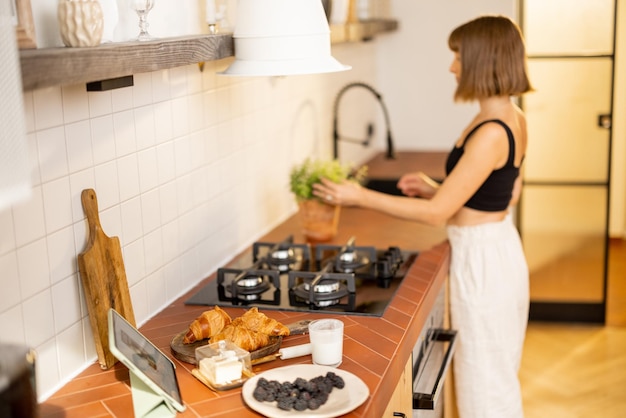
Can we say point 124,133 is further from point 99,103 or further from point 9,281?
point 9,281

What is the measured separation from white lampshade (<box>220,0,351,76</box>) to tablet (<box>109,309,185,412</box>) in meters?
0.70

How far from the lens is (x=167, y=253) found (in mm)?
2387

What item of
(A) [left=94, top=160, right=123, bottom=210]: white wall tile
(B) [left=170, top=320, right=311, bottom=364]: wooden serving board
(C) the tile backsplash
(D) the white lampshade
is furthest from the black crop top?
(A) [left=94, top=160, right=123, bottom=210]: white wall tile

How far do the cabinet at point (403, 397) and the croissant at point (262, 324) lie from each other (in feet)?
1.02

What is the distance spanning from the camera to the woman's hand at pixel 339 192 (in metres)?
2.86

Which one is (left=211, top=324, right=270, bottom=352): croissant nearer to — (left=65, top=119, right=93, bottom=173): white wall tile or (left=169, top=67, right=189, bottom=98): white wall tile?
(left=65, top=119, right=93, bottom=173): white wall tile

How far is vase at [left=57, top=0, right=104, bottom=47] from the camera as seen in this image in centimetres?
161

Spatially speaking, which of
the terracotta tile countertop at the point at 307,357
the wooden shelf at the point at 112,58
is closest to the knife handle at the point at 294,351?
the terracotta tile countertop at the point at 307,357

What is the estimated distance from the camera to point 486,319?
9.43 ft

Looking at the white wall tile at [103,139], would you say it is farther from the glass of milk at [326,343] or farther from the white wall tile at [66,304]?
the glass of milk at [326,343]

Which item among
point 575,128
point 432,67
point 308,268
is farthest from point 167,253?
point 575,128

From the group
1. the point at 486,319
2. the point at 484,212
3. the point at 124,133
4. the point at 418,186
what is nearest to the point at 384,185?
the point at 418,186

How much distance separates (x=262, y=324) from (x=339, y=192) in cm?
95

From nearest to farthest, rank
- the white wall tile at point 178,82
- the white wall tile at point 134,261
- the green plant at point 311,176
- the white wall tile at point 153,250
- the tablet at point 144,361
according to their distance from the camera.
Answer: the tablet at point 144,361
the white wall tile at point 134,261
the white wall tile at point 153,250
the white wall tile at point 178,82
the green plant at point 311,176
